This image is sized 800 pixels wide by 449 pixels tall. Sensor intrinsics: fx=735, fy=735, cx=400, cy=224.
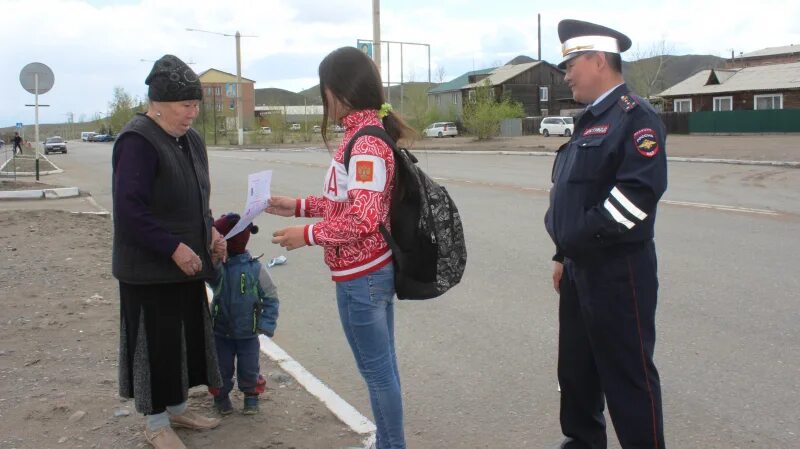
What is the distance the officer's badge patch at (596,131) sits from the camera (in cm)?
282

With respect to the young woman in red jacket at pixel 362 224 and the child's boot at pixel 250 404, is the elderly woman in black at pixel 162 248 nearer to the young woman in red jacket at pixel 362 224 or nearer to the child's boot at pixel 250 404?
the child's boot at pixel 250 404

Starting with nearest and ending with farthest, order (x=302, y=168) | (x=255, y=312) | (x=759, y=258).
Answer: (x=255, y=312) < (x=759, y=258) < (x=302, y=168)

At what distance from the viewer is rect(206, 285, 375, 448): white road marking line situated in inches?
156

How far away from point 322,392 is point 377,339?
4.94 ft

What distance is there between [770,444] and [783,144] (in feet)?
104

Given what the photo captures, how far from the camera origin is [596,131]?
9.39 ft

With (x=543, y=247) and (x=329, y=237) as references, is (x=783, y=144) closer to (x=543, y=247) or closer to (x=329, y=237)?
(x=543, y=247)

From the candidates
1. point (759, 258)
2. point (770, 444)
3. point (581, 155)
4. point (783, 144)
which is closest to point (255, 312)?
point (581, 155)

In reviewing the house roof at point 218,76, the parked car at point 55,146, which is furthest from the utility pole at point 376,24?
the house roof at point 218,76

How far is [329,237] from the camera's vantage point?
2.94 meters

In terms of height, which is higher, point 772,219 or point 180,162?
point 180,162

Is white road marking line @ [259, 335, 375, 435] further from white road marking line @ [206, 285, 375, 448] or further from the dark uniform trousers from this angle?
the dark uniform trousers

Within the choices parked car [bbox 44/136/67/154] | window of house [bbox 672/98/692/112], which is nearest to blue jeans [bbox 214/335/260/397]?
window of house [bbox 672/98/692/112]

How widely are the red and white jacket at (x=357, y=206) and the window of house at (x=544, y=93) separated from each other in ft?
266
